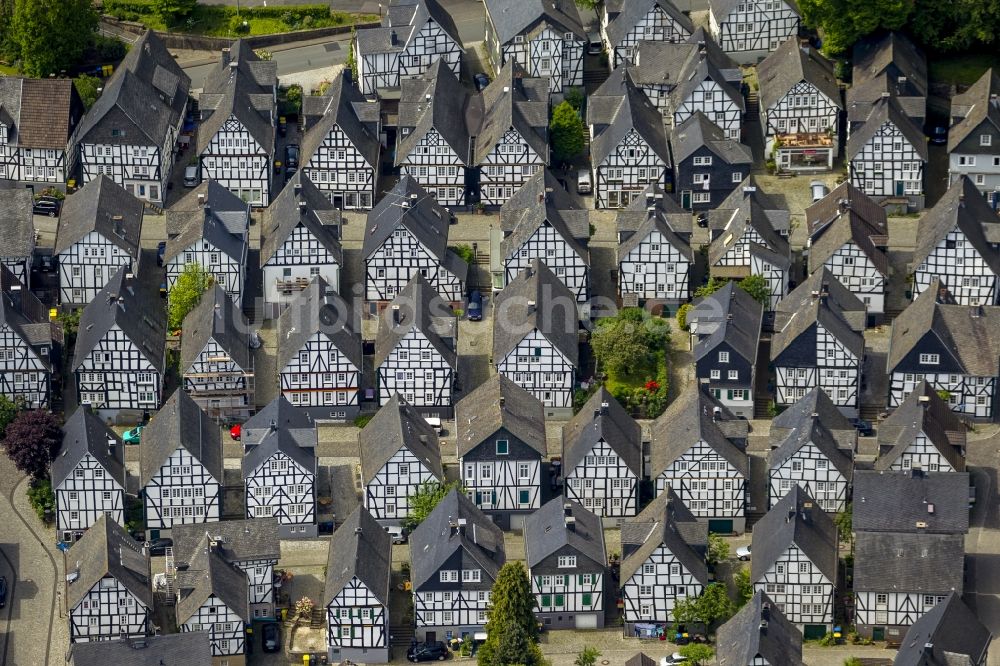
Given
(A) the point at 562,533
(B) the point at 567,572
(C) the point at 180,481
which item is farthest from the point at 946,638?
(C) the point at 180,481

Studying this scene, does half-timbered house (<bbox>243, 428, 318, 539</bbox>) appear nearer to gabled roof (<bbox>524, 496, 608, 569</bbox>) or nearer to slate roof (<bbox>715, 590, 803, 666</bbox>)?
gabled roof (<bbox>524, 496, 608, 569</bbox>)

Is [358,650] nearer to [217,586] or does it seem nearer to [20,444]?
[217,586]

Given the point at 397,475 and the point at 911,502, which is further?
the point at 397,475

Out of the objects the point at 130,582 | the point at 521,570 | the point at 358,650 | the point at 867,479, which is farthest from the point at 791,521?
the point at 130,582

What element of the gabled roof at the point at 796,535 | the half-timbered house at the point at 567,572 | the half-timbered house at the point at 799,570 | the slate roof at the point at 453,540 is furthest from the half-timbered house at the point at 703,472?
the slate roof at the point at 453,540

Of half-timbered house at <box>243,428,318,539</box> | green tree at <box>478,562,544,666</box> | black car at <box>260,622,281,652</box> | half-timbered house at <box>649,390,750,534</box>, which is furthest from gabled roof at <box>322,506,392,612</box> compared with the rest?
half-timbered house at <box>649,390,750,534</box>

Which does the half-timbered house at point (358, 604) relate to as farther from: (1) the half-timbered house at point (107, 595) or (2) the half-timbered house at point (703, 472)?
(2) the half-timbered house at point (703, 472)

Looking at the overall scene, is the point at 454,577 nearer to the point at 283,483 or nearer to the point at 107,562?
the point at 283,483
